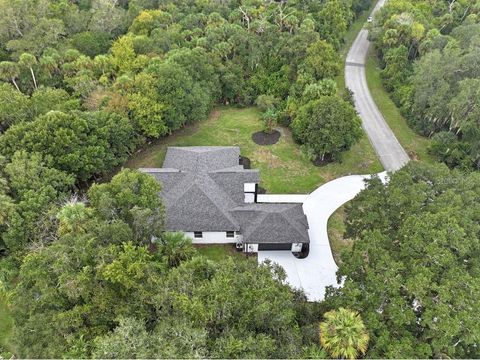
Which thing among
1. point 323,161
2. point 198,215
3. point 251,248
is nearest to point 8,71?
point 198,215

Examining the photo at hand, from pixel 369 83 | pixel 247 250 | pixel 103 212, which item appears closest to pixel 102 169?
pixel 103 212

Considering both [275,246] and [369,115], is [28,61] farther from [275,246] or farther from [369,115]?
[369,115]

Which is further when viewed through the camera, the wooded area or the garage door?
the garage door

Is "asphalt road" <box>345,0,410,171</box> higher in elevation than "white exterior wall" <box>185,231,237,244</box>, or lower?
higher

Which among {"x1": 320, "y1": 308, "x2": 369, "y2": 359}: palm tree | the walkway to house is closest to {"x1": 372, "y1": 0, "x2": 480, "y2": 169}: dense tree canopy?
the walkway to house

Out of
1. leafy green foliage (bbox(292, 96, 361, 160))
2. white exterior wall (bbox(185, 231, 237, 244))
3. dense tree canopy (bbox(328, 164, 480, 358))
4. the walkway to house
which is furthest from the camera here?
leafy green foliage (bbox(292, 96, 361, 160))

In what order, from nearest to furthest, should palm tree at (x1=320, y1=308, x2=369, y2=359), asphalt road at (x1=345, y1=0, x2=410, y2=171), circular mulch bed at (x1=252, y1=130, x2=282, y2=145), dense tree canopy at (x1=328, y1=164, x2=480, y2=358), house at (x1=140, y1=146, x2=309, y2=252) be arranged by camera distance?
palm tree at (x1=320, y1=308, x2=369, y2=359), dense tree canopy at (x1=328, y1=164, x2=480, y2=358), house at (x1=140, y1=146, x2=309, y2=252), asphalt road at (x1=345, y1=0, x2=410, y2=171), circular mulch bed at (x1=252, y1=130, x2=282, y2=145)

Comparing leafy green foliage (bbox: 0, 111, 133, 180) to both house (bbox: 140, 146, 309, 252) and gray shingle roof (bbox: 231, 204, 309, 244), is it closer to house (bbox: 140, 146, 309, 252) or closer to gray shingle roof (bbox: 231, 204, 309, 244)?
house (bbox: 140, 146, 309, 252)

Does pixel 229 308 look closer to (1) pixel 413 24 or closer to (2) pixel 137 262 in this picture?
(2) pixel 137 262
